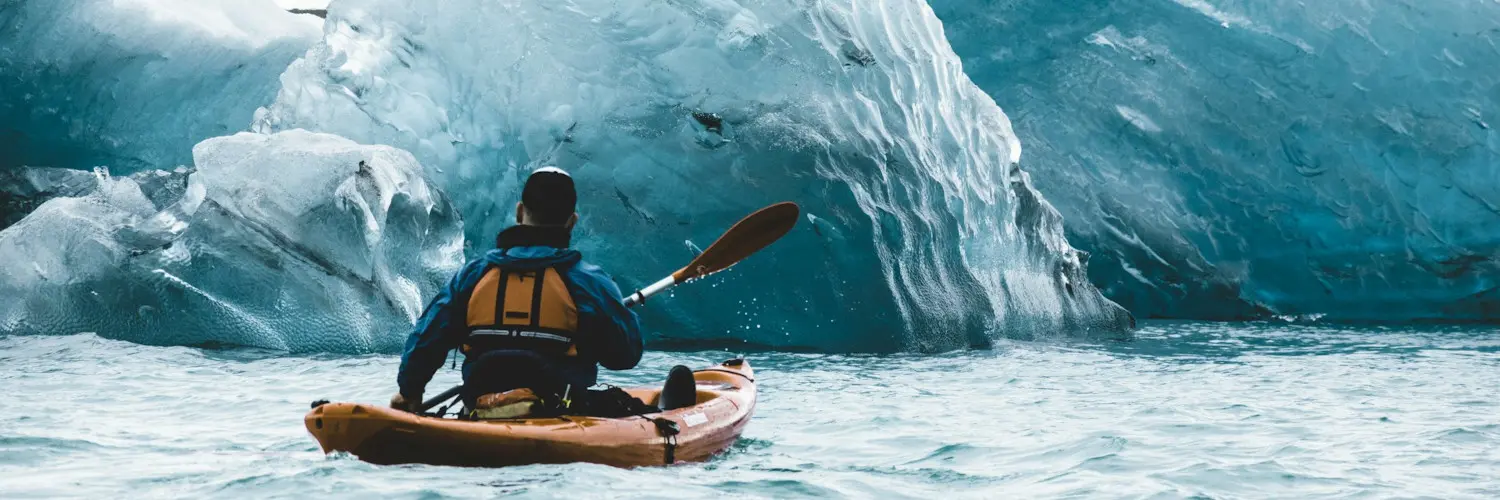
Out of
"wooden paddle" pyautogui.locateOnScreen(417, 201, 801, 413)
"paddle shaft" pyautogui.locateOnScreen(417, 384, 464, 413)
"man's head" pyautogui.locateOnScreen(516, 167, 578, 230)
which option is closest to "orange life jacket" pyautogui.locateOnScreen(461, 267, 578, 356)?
"man's head" pyautogui.locateOnScreen(516, 167, 578, 230)

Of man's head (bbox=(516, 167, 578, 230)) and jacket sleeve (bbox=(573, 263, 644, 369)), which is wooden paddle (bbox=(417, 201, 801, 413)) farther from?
man's head (bbox=(516, 167, 578, 230))

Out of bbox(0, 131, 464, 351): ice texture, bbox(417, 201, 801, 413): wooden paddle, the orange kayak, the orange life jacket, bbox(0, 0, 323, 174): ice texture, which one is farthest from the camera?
bbox(0, 0, 323, 174): ice texture

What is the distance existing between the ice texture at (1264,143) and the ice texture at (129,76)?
7292mm

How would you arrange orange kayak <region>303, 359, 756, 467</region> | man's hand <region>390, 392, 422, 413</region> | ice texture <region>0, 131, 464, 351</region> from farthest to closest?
1. ice texture <region>0, 131, 464, 351</region>
2. man's hand <region>390, 392, 422, 413</region>
3. orange kayak <region>303, 359, 756, 467</region>

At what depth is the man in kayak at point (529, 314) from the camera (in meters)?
3.85

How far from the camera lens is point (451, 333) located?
392 cm

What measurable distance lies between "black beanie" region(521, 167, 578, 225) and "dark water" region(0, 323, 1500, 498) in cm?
68

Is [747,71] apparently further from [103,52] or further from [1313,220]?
[1313,220]

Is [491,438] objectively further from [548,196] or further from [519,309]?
[548,196]

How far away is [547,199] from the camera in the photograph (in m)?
3.90

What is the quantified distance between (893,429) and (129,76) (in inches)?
347

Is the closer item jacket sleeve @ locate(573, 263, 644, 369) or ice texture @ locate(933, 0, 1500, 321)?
jacket sleeve @ locate(573, 263, 644, 369)

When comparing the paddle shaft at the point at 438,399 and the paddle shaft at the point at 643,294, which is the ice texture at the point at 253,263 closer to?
the paddle shaft at the point at 643,294

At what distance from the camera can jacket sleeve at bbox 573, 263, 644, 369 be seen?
393 cm
